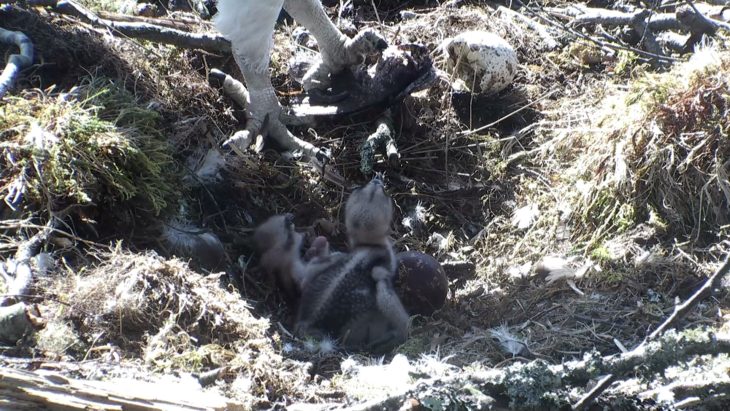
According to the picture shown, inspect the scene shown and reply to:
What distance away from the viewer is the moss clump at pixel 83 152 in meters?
4.08

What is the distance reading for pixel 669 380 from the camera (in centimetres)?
319

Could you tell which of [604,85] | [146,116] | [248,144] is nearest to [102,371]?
[146,116]

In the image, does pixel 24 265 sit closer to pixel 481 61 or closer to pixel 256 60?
pixel 256 60

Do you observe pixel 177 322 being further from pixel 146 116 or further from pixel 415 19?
pixel 415 19

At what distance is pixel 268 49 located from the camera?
519 cm

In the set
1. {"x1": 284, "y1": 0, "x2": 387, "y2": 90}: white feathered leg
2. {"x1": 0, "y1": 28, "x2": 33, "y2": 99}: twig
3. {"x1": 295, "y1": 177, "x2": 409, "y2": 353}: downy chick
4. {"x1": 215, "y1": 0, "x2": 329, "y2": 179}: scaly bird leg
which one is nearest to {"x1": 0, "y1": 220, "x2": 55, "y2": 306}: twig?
{"x1": 0, "y1": 28, "x2": 33, "y2": 99}: twig

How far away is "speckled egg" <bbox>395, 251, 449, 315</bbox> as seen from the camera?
4492 millimetres

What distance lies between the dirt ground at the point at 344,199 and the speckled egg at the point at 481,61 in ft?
0.44

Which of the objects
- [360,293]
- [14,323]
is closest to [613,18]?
[360,293]

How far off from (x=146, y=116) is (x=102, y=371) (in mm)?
2010

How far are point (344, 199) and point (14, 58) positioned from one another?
81.5 inches

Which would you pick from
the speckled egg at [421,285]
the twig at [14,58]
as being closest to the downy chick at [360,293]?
the speckled egg at [421,285]

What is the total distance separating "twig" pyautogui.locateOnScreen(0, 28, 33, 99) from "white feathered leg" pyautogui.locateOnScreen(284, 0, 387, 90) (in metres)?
1.63

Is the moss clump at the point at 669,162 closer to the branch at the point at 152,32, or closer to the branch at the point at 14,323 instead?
the branch at the point at 152,32
